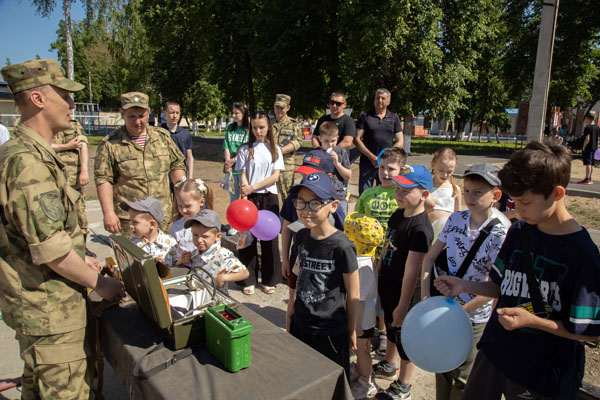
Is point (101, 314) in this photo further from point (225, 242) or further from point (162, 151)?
point (225, 242)

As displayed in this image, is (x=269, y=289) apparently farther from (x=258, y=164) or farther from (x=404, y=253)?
(x=404, y=253)

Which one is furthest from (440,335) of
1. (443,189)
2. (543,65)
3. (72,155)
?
(543,65)

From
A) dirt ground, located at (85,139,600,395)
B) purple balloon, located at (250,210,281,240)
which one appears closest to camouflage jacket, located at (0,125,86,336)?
purple balloon, located at (250,210,281,240)

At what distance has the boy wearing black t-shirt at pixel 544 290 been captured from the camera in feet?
5.24

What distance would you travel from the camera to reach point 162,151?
13.1 feet

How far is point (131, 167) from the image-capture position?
380cm

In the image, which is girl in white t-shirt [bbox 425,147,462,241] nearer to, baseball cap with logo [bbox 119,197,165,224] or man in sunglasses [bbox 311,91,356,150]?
man in sunglasses [bbox 311,91,356,150]

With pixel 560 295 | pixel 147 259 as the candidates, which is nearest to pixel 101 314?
pixel 147 259

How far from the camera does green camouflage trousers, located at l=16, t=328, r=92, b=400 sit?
81.2 inches

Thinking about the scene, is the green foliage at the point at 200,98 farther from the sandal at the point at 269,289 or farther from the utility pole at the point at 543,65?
the sandal at the point at 269,289

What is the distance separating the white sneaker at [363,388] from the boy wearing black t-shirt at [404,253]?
0.11m

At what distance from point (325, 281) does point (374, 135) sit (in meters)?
3.65

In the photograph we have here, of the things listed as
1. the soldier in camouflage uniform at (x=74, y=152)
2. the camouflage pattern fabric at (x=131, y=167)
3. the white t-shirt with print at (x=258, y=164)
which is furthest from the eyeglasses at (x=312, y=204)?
the soldier in camouflage uniform at (x=74, y=152)

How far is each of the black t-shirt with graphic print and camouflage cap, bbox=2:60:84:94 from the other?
167 centimetres
